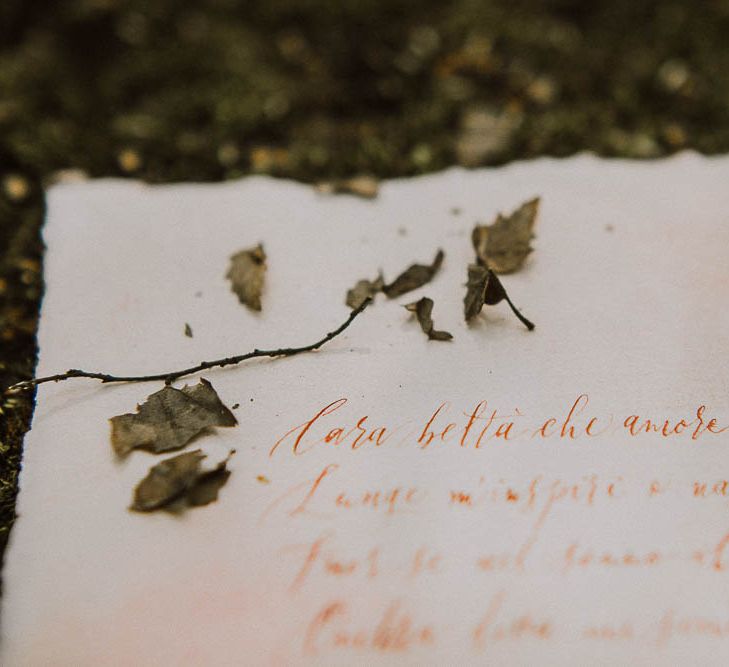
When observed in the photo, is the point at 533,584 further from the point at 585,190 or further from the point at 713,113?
the point at 713,113

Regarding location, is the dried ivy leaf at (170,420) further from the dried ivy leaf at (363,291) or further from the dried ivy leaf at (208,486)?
the dried ivy leaf at (363,291)

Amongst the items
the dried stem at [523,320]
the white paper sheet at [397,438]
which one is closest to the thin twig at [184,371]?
the white paper sheet at [397,438]

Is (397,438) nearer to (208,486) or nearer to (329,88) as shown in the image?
(208,486)

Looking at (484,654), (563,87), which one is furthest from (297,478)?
(563,87)

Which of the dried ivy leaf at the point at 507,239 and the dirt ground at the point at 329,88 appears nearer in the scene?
the dried ivy leaf at the point at 507,239

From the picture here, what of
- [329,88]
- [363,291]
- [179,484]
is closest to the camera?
[179,484]

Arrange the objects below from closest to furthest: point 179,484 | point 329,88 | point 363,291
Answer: point 179,484, point 363,291, point 329,88

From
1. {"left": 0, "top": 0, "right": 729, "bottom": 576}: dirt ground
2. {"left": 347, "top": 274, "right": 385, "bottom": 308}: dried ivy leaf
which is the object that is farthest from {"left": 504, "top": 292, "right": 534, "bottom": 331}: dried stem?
{"left": 0, "top": 0, "right": 729, "bottom": 576}: dirt ground

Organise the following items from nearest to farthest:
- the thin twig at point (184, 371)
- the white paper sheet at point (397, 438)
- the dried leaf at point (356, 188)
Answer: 1. the white paper sheet at point (397, 438)
2. the thin twig at point (184, 371)
3. the dried leaf at point (356, 188)

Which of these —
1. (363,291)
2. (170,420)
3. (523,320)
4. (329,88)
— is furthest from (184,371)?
(329,88)
